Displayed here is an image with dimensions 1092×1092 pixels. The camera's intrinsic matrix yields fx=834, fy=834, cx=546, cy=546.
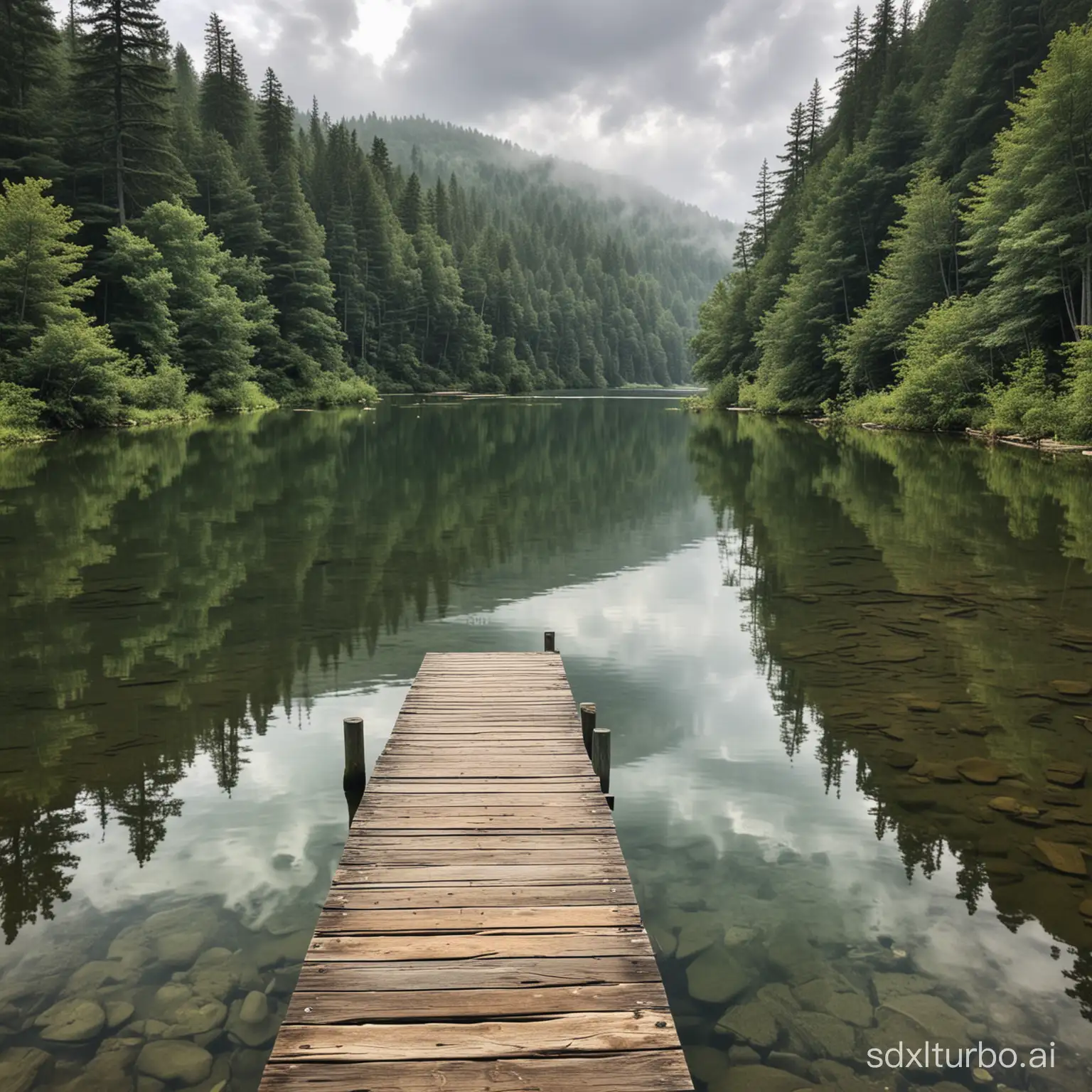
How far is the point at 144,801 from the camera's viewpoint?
7.15 m

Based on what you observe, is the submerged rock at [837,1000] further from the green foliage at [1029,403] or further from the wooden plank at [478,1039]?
the green foliage at [1029,403]

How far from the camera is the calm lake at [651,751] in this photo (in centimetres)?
476

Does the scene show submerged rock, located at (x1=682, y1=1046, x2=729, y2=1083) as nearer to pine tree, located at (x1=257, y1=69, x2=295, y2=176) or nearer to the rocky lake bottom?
the rocky lake bottom

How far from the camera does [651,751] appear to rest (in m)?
8.45

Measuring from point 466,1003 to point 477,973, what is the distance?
0.22 metres

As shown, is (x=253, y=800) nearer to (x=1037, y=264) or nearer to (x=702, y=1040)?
(x=702, y=1040)

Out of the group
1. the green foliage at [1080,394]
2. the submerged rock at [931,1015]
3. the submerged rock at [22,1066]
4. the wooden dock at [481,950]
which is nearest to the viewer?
the wooden dock at [481,950]

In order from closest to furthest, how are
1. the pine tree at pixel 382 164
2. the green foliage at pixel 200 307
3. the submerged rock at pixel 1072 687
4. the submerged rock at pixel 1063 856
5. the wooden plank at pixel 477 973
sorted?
the wooden plank at pixel 477 973 → the submerged rock at pixel 1063 856 → the submerged rock at pixel 1072 687 → the green foliage at pixel 200 307 → the pine tree at pixel 382 164

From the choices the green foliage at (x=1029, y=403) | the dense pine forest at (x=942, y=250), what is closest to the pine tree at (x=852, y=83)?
the dense pine forest at (x=942, y=250)

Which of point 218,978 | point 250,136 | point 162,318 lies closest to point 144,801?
point 218,978

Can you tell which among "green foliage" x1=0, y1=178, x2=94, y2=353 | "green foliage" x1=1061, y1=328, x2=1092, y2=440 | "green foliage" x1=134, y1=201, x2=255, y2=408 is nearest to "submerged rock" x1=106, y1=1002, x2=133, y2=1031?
"green foliage" x1=1061, y1=328, x2=1092, y2=440

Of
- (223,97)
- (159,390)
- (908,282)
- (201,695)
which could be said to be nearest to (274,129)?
(223,97)

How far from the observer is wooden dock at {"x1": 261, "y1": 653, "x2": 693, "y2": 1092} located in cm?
347

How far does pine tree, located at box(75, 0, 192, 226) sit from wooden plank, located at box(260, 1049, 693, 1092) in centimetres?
5347
